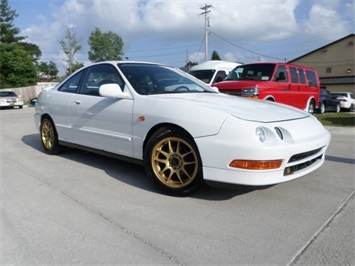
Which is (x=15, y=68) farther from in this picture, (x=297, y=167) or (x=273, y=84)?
(x=297, y=167)

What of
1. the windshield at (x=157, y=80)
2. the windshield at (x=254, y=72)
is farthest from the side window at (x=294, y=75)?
the windshield at (x=157, y=80)

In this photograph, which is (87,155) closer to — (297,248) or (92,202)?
(92,202)

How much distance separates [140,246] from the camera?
2.39 meters

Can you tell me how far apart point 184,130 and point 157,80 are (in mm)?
1132

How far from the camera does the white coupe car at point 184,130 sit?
289 cm

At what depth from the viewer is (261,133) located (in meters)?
2.90

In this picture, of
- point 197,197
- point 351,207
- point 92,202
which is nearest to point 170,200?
point 197,197

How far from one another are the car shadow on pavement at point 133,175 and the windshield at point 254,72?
5.18 meters

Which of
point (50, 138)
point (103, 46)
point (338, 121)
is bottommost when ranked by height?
point (338, 121)

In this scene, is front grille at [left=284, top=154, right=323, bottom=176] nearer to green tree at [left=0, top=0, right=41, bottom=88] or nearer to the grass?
the grass

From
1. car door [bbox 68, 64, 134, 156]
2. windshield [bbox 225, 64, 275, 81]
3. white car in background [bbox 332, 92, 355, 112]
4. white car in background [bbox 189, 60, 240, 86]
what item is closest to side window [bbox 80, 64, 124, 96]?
car door [bbox 68, 64, 134, 156]

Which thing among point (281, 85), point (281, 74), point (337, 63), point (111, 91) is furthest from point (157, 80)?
point (337, 63)

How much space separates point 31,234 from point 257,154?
2.01 meters

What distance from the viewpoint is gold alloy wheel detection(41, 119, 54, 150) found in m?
Answer: 5.28
